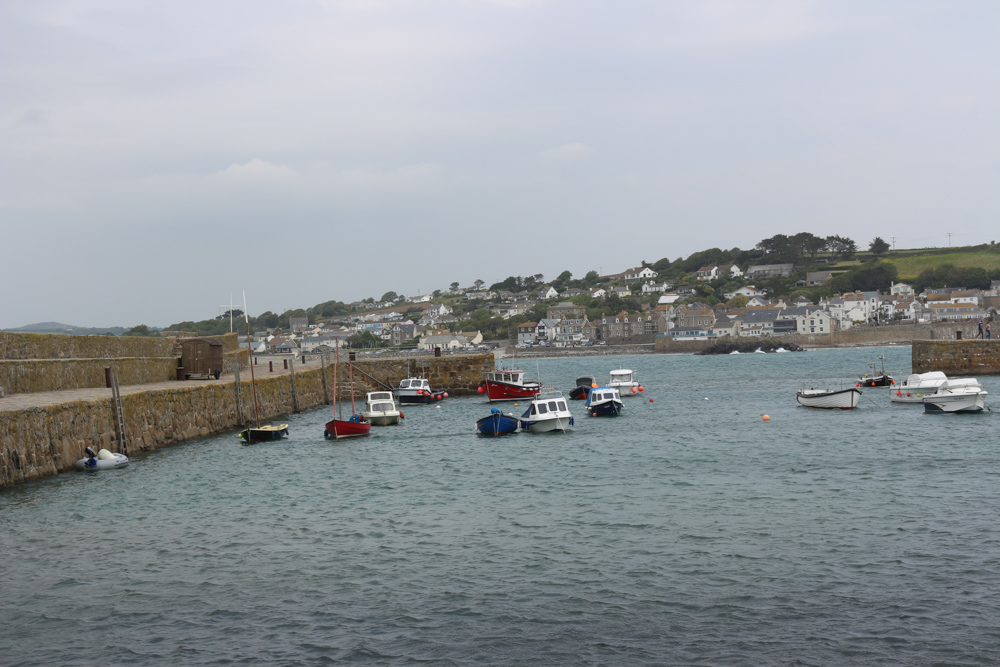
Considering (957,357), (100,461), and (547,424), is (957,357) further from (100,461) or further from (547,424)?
(100,461)

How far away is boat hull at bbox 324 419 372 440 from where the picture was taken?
3120cm

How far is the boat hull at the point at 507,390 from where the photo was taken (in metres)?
48.4

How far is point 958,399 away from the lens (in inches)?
1319

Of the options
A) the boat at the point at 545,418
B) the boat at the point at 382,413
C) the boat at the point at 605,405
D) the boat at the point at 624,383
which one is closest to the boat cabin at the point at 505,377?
the boat at the point at 624,383

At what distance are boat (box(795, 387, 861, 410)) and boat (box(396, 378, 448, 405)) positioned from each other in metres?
21.2

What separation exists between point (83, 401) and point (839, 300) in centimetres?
15447

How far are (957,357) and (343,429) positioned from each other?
39.9m

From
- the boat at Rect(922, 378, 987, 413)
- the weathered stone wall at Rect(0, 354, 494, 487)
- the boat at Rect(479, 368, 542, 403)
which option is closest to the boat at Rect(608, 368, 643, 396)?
the boat at Rect(479, 368, 542, 403)

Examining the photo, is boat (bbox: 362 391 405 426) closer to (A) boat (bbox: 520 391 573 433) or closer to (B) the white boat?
(A) boat (bbox: 520 391 573 433)

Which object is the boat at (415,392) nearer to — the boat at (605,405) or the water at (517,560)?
the boat at (605,405)

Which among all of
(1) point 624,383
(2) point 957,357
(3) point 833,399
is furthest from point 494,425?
(2) point 957,357

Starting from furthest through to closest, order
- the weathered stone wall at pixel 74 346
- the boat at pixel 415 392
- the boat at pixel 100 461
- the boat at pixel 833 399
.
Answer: the boat at pixel 415 392 < the boat at pixel 833 399 < the weathered stone wall at pixel 74 346 < the boat at pixel 100 461

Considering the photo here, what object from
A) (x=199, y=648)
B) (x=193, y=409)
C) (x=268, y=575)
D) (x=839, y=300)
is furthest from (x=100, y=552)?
(x=839, y=300)

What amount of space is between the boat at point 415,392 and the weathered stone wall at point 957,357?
29916 mm
